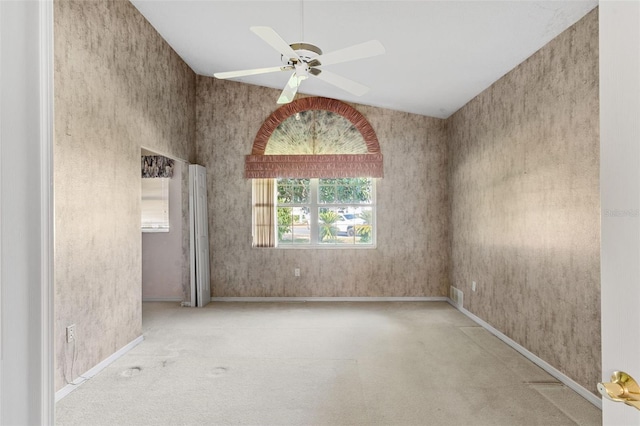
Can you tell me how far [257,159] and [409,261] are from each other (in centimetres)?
267

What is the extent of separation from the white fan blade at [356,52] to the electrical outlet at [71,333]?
2.61 metres

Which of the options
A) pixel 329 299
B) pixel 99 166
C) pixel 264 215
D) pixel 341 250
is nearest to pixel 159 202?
pixel 264 215

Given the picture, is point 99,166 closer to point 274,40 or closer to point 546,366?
point 274,40

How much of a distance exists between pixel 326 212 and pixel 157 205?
2.57 m

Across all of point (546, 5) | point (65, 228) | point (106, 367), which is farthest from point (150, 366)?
point (546, 5)

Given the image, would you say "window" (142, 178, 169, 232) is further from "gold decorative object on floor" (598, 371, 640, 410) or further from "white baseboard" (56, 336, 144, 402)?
"gold decorative object on floor" (598, 371, 640, 410)

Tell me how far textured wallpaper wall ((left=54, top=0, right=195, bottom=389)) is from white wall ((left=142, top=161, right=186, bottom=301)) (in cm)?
150

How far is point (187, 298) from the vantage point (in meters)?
4.70

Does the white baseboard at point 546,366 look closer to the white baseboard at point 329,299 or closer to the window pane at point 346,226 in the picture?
the white baseboard at point 329,299

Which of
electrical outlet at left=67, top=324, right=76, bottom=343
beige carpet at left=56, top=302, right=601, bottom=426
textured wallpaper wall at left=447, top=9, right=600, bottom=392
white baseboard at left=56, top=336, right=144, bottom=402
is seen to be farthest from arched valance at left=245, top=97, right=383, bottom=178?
electrical outlet at left=67, top=324, right=76, bottom=343

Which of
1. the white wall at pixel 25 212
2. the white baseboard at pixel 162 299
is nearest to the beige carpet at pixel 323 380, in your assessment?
the white baseboard at pixel 162 299

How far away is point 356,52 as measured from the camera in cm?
211

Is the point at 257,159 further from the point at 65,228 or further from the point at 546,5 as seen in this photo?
the point at 546,5

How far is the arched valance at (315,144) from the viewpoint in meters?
4.88
